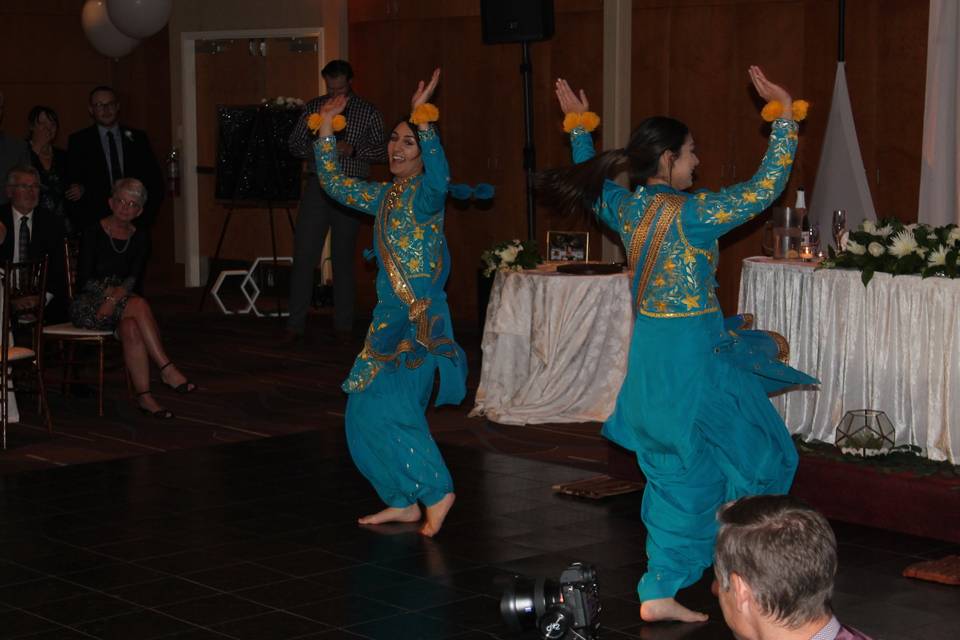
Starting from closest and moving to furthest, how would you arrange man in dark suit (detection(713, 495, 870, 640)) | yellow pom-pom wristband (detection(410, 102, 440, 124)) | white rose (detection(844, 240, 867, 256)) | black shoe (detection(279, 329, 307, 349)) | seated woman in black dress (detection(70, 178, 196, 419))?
man in dark suit (detection(713, 495, 870, 640)), yellow pom-pom wristband (detection(410, 102, 440, 124)), white rose (detection(844, 240, 867, 256)), seated woman in black dress (detection(70, 178, 196, 419)), black shoe (detection(279, 329, 307, 349))

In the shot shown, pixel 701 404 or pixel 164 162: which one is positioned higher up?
pixel 164 162

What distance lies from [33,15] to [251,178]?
4.24 meters

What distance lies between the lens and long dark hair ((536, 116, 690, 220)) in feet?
14.1

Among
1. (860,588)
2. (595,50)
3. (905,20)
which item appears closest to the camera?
(860,588)

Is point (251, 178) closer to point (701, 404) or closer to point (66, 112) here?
point (66, 112)

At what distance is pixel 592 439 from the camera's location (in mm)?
7004

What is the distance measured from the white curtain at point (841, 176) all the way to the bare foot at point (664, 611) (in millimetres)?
3702

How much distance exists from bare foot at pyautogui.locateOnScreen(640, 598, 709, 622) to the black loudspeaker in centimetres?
481

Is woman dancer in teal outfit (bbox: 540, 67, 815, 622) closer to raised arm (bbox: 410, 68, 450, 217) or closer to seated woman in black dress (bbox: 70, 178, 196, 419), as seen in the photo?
raised arm (bbox: 410, 68, 450, 217)

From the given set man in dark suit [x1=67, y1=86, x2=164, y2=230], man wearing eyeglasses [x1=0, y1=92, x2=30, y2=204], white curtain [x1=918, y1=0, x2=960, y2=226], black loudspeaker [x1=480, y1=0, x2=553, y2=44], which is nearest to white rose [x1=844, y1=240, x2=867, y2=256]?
white curtain [x1=918, y1=0, x2=960, y2=226]

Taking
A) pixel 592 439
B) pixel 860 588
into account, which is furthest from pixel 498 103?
pixel 860 588

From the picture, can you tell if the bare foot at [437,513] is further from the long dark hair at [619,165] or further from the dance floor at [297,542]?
the long dark hair at [619,165]

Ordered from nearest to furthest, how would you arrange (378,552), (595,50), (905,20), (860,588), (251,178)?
(860,588) → (378,552) → (905,20) → (595,50) → (251,178)

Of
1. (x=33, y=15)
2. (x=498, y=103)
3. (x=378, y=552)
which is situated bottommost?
(x=378, y=552)
